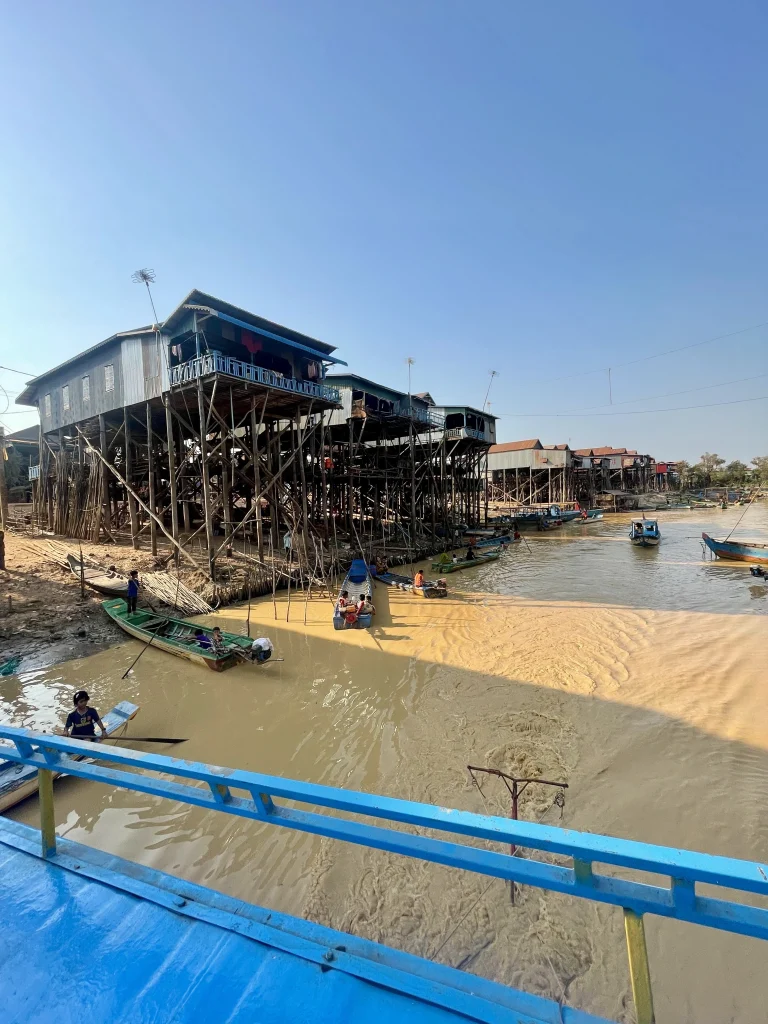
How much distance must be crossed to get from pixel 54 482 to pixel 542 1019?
35.8m

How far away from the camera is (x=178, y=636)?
37.3ft

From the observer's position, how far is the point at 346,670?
33.2 ft

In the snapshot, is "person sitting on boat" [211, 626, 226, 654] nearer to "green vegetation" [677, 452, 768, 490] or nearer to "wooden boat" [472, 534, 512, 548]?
"wooden boat" [472, 534, 512, 548]

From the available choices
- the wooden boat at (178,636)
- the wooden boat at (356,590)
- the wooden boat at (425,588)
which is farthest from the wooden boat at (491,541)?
the wooden boat at (178,636)

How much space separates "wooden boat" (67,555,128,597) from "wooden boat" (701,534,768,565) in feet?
93.5

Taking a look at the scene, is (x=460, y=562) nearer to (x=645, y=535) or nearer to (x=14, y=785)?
(x=645, y=535)

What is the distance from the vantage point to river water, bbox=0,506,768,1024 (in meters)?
4.06

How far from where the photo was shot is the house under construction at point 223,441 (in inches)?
658

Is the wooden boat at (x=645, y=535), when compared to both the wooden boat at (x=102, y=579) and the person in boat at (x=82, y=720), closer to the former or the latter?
the wooden boat at (x=102, y=579)

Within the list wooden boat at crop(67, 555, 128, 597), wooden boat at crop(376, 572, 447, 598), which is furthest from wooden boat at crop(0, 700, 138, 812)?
wooden boat at crop(376, 572, 447, 598)

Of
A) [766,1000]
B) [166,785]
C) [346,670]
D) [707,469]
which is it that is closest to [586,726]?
[766,1000]

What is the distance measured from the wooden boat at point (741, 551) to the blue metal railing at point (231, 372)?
74.9ft

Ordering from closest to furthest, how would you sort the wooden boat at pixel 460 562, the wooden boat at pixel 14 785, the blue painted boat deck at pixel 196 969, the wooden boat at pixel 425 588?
1. the blue painted boat deck at pixel 196 969
2. the wooden boat at pixel 14 785
3. the wooden boat at pixel 425 588
4. the wooden boat at pixel 460 562

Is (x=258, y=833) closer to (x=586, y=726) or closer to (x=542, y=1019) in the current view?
(x=542, y=1019)
